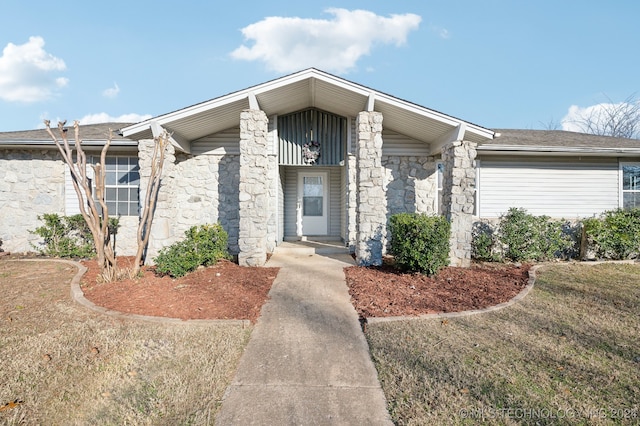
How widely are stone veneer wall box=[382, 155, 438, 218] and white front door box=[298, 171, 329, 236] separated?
2.63 m

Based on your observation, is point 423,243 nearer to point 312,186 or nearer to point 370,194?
point 370,194

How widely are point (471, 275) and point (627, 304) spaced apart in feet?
7.32

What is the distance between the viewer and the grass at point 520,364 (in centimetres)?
241

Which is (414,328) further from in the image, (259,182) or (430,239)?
(259,182)

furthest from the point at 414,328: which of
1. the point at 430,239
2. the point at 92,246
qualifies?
the point at 92,246

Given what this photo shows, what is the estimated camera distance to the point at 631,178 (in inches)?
367

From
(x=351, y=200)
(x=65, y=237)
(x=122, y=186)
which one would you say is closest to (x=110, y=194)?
(x=122, y=186)

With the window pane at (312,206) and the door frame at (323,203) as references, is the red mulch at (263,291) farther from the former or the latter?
the window pane at (312,206)

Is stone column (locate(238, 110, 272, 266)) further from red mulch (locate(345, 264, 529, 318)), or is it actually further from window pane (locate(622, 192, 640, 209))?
window pane (locate(622, 192, 640, 209))

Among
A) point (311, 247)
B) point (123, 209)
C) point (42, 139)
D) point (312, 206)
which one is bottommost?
point (311, 247)

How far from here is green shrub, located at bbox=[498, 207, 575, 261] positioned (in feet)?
23.9

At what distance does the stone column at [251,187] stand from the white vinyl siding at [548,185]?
21.1ft


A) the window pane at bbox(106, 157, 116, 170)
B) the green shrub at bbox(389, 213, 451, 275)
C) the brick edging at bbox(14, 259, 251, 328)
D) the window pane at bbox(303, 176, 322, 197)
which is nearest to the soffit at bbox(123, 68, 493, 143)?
the window pane at bbox(106, 157, 116, 170)

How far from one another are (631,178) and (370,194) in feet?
27.9
